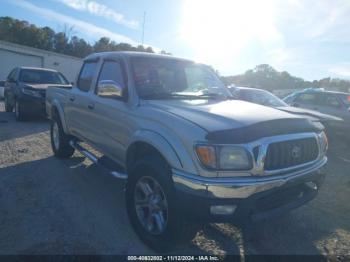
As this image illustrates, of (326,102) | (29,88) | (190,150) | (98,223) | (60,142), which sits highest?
(326,102)

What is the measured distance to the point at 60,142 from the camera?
617 cm

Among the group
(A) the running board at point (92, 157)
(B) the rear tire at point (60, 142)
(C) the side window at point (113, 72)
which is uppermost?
(C) the side window at point (113, 72)

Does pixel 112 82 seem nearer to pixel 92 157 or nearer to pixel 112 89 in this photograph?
pixel 112 89

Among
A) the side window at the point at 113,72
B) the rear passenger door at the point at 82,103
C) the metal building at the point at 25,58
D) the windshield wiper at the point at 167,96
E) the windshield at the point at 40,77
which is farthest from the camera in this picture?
the metal building at the point at 25,58

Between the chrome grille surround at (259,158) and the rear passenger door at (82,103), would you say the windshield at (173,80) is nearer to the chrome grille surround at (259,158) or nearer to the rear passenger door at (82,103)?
the rear passenger door at (82,103)

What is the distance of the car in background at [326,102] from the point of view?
9.78 meters

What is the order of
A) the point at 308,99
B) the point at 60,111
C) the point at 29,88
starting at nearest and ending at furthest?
the point at 60,111 < the point at 29,88 < the point at 308,99

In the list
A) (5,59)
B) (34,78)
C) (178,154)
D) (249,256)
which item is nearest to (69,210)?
(178,154)

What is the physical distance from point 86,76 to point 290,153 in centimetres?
352

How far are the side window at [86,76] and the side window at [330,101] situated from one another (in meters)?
8.41

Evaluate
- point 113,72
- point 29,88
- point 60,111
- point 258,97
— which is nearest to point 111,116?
point 113,72

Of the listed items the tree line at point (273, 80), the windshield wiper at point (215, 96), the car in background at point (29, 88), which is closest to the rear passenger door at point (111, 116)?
the windshield wiper at point (215, 96)

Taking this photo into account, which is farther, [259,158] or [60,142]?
[60,142]

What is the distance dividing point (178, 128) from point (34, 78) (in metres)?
10.1
